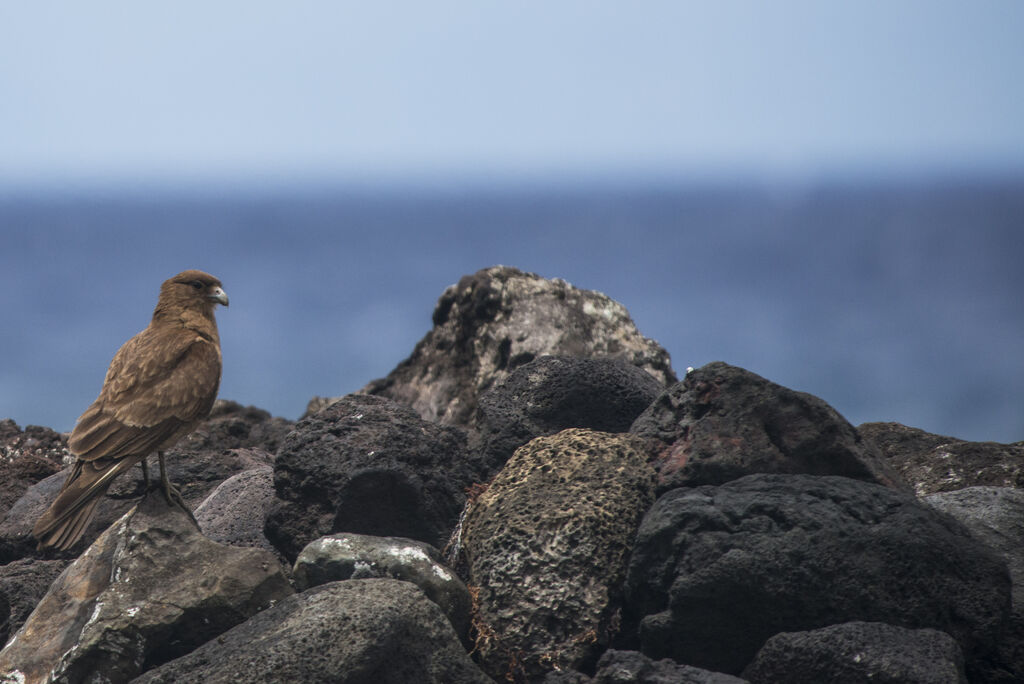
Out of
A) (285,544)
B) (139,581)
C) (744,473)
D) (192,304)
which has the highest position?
(192,304)

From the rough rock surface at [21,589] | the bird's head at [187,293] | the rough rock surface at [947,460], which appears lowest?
the rough rock surface at [21,589]

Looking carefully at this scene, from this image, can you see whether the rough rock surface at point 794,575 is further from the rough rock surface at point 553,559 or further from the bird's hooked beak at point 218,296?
the bird's hooked beak at point 218,296

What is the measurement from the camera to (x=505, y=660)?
6934 millimetres

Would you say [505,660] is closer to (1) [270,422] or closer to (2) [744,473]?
(2) [744,473]

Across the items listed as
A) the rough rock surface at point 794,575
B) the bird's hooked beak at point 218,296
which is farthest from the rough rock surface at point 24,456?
the rough rock surface at point 794,575

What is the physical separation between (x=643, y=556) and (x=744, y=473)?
1.17 metres

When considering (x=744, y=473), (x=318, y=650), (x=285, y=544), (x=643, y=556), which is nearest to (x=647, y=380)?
(x=744, y=473)

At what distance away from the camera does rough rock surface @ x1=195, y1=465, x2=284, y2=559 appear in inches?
340

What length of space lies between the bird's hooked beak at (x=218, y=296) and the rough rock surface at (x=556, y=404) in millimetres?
2367

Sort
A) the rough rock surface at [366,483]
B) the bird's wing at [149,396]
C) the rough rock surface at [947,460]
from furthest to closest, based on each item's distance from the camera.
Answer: the rough rock surface at [947,460]
the rough rock surface at [366,483]
the bird's wing at [149,396]

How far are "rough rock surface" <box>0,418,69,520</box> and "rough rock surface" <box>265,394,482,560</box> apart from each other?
3.78 m

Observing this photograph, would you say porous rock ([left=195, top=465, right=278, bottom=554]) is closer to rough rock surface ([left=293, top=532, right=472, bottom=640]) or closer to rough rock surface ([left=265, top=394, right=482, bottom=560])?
rough rock surface ([left=265, top=394, right=482, bottom=560])

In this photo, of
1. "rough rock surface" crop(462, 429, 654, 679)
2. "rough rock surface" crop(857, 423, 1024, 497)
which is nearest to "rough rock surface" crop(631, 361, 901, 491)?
"rough rock surface" crop(462, 429, 654, 679)

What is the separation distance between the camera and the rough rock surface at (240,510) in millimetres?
8648
